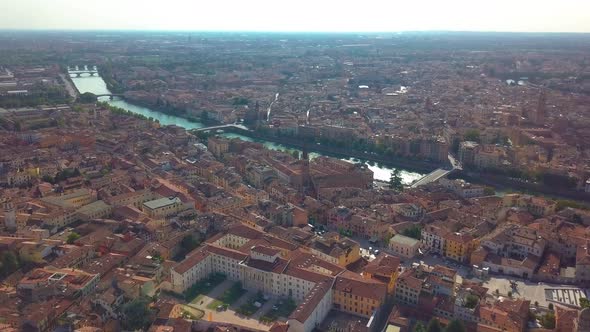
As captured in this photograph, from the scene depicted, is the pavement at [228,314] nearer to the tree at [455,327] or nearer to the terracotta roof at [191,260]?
the terracotta roof at [191,260]

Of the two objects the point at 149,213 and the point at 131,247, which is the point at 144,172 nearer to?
the point at 149,213

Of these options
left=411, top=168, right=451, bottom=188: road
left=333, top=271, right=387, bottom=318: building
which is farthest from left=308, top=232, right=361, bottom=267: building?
left=411, top=168, right=451, bottom=188: road

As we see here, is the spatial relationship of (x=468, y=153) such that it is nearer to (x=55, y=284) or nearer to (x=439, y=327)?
(x=439, y=327)

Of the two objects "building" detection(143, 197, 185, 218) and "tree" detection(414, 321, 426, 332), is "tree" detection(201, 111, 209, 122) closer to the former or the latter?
"building" detection(143, 197, 185, 218)

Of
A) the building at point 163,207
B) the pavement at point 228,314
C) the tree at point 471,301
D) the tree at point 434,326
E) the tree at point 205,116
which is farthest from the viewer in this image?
the tree at point 205,116

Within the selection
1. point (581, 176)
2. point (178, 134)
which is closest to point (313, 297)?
point (581, 176)

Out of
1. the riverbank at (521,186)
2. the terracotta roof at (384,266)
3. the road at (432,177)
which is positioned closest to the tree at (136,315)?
the terracotta roof at (384,266)
